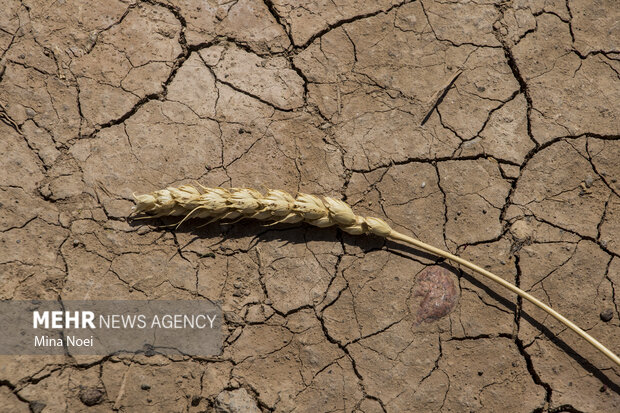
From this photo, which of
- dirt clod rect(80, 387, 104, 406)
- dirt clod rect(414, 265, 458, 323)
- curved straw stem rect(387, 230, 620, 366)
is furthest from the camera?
dirt clod rect(414, 265, 458, 323)

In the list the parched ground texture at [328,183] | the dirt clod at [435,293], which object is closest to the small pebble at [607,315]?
the parched ground texture at [328,183]

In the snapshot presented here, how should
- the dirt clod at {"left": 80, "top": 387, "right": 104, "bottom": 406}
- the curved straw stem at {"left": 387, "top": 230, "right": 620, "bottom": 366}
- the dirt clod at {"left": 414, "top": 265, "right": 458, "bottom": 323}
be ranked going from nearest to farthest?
1. the dirt clod at {"left": 80, "top": 387, "right": 104, "bottom": 406}
2. the curved straw stem at {"left": 387, "top": 230, "right": 620, "bottom": 366}
3. the dirt clod at {"left": 414, "top": 265, "right": 458, "bottom": 323}

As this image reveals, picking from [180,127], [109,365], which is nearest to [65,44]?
[180,127]

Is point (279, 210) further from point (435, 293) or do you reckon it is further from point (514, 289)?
point (514, 289)

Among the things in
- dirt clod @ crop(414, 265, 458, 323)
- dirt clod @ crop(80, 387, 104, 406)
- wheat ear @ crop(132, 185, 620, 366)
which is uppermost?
wheat ear @ crop(132, 185, 620, 366)

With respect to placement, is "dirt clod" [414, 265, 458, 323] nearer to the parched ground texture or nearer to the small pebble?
the parched ground texture

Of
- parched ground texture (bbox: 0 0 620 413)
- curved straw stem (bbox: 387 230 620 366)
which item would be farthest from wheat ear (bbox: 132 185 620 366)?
parched ground texture (bbox: 0 0 620 413)

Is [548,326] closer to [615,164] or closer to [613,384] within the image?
[613,384]
